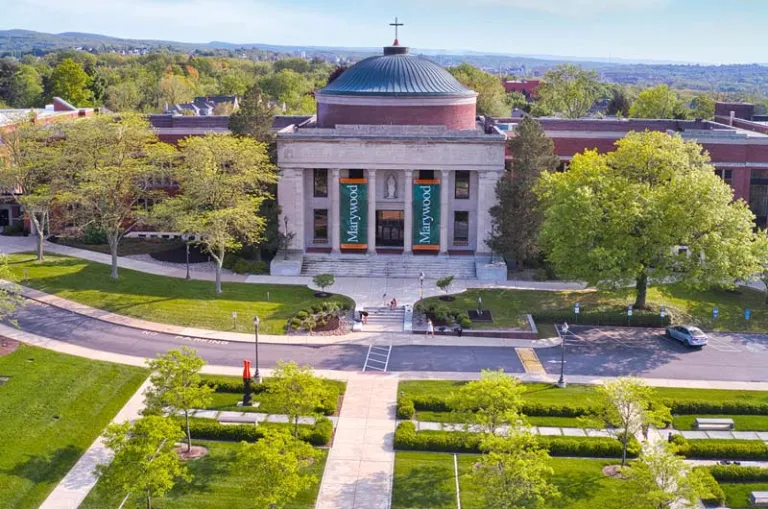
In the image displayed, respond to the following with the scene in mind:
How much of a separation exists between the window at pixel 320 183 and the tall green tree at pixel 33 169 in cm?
2192

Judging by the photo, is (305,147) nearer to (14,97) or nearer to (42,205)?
(42,205)

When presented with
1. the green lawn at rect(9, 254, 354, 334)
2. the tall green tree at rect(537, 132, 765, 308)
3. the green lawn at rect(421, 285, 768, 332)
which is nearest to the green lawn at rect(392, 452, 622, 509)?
the green lawn at rect(421, 285, 768, 332)

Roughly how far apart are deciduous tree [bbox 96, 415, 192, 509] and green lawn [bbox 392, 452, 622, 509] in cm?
997

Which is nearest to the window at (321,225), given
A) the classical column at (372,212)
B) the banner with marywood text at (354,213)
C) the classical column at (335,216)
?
the classical column at (335,216)

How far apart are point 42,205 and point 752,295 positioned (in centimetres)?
6135

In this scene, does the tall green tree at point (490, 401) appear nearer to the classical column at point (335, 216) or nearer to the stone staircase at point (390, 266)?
the stone staircase at point (390, 266)

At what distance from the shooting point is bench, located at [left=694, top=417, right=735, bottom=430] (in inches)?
1661

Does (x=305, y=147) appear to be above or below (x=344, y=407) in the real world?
above

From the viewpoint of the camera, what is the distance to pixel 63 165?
69.4 m

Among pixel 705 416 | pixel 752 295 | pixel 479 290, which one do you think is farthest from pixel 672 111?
pixel 705 416

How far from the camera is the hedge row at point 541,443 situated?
3959 cm

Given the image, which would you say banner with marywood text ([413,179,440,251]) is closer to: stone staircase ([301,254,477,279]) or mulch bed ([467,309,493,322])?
stone staircase ([301,254,477,279])

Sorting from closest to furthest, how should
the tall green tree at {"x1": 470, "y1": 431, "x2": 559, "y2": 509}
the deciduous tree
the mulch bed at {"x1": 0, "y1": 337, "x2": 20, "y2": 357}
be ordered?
the tall green tree at {"x1": 470, "y1": 431, "x2": 559, "y2": 509} < the deciduous tree < the mulch bed at {"x1": 0, "y1": 337, "x2": 20, "y2": 357}

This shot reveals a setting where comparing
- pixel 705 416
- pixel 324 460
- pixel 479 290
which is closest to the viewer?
pixel 324 460
